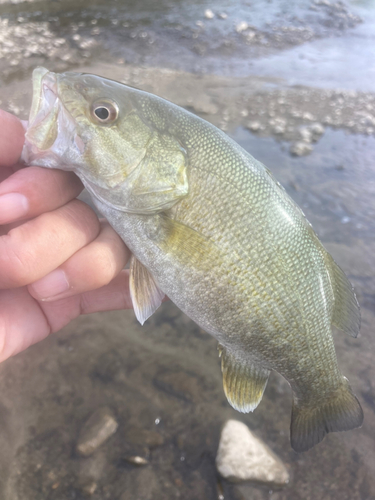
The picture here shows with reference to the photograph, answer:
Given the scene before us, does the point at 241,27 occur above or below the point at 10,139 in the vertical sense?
below

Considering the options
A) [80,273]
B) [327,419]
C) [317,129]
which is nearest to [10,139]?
[80,273]

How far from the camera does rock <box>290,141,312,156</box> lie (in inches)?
205

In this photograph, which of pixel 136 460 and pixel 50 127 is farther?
pixel 136 460

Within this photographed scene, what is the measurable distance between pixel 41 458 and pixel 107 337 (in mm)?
926

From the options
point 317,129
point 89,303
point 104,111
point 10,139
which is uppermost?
point 104,111

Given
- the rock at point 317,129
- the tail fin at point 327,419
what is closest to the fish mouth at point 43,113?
the tail fin at point 327,419

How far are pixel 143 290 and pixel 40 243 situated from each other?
1.92 ft

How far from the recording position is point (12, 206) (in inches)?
56.2

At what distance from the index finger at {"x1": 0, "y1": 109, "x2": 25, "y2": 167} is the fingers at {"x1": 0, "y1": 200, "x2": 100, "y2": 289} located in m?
0.35

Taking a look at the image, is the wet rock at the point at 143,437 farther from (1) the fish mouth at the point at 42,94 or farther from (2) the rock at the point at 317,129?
(2) the rock at the point at 317,129

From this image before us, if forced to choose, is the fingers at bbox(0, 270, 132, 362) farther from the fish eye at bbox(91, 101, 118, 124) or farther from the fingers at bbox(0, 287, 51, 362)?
the fish eye at bbox(91, 101, 118, 124)

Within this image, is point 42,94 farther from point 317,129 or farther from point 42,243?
point 317,129

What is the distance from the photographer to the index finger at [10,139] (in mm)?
1573

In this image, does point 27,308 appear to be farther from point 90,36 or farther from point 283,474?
point 90,36
